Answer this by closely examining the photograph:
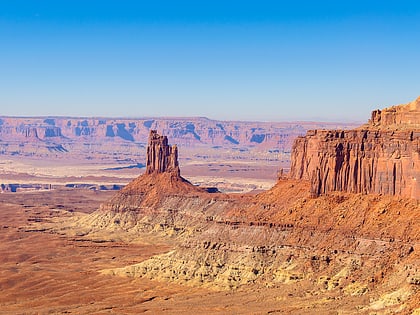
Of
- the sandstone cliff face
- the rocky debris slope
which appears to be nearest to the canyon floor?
the rocky debris slope

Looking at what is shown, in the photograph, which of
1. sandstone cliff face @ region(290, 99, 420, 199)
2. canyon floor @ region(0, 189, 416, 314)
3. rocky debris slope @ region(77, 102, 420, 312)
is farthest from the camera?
sandstone cliff face @ region(290, 99, 420, 199)

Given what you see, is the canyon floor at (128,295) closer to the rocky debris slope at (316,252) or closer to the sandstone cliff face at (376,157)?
the rocky debris slope at (316,252)

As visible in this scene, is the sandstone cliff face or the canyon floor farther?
the sandstone cliff face

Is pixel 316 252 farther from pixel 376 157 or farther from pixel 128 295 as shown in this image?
pixel 128 295

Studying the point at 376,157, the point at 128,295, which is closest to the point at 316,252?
the point at 376,157

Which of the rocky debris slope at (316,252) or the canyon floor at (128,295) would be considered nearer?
the rocky debris slope at (316,252)

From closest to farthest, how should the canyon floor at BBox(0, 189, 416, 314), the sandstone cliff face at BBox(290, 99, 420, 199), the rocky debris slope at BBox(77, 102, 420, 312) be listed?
the rocky debris slope at BBox(77, 102, 420, 312), the canyon floor at BBox(0, 189, 416, 314), the sandstone cliff face at BBox(290, 99, 420, 199)

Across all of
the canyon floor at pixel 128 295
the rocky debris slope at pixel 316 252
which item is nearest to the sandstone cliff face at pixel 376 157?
the rocky debris slope at pixel 316 252

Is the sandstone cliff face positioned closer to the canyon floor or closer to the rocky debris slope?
the rocky debris slope

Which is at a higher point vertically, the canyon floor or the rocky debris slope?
the rocky debris slope

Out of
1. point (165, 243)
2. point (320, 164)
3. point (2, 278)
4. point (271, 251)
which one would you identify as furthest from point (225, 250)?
point (165, 243)
